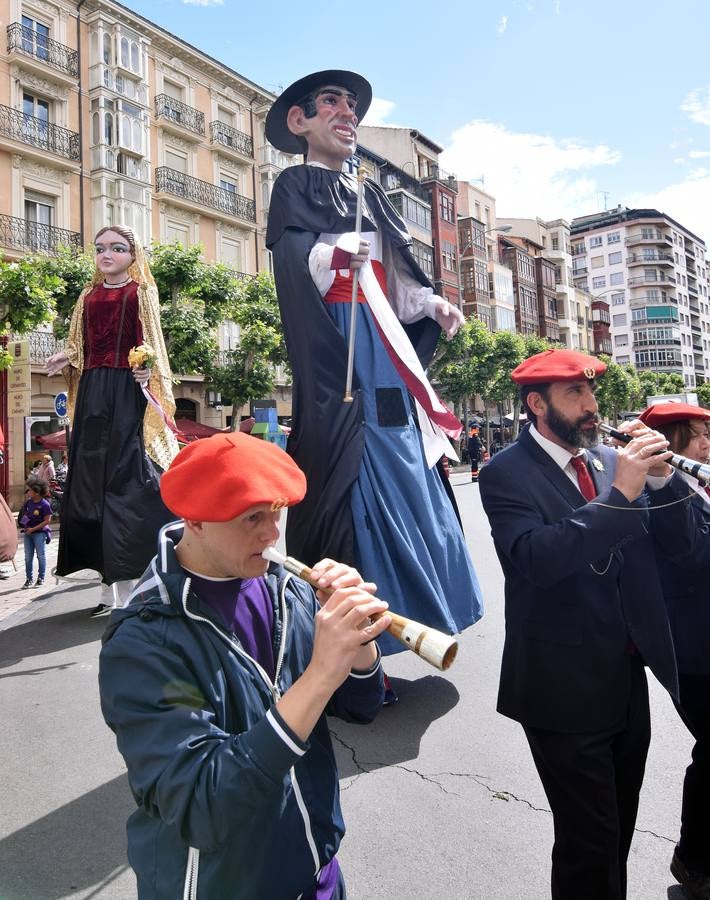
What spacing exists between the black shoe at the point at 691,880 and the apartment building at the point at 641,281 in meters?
79.9

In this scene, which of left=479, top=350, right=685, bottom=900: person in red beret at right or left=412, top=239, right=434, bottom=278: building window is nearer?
left=479, top=350, right=685, bottom=900: person in red beret at right

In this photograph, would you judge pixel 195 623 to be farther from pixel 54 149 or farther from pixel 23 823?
pixel 54 149

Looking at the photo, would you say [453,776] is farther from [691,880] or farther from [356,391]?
[356,391]

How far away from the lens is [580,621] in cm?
206

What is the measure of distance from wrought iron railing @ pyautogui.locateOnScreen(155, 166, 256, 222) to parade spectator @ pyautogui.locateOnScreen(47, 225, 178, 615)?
23458 mm

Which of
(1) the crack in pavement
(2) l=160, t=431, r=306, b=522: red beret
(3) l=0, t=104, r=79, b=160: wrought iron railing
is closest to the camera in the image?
(2) l=160, t=431, r=306, b=522: red beret

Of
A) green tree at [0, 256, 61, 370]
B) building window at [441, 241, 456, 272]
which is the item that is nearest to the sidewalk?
green tree at [0, 256, 61, 370]

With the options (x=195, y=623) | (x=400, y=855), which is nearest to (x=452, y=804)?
(x=400, y=855)

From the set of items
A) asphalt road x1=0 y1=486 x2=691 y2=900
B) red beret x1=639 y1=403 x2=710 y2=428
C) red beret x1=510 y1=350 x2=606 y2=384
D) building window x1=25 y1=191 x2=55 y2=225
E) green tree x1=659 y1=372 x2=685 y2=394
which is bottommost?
asphalt road x1=0 y1=486 x2=691 y2=900

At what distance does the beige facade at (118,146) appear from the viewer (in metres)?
22.5

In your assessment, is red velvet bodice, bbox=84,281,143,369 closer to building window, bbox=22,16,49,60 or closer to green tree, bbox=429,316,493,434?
building window, bbox=22,16,49,60

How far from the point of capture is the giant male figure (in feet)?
11.4

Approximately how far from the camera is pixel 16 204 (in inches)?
881

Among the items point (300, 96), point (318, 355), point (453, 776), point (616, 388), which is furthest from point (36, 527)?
point (616, 388)
